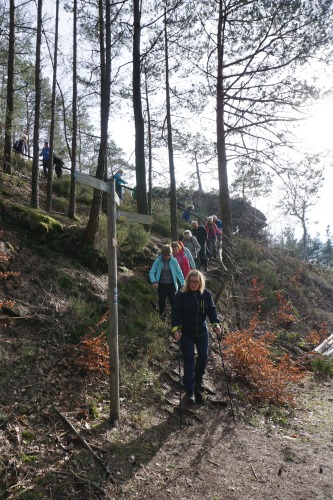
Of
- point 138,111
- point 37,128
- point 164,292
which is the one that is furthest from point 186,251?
point 138,111

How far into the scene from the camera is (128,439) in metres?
4.05

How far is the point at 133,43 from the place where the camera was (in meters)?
11.9

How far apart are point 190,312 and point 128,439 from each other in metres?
1.87

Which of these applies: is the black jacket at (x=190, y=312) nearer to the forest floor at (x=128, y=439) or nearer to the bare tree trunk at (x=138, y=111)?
the forest floor at (x=128, y=439)

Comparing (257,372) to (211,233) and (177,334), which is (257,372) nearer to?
(177,334)

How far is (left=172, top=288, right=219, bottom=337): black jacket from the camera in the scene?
17.1 feet

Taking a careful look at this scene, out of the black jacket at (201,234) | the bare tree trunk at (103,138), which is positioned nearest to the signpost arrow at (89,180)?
the bare tree trunk at (103,138)

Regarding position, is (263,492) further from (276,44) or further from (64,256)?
(276,44)

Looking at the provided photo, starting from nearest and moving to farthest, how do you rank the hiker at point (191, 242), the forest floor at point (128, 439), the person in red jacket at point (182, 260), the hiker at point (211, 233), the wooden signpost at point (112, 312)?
1. the forest floor at point (128, 439)
2. the wooden signpost at point (112, 312)
3. the person in red jacket at point (182, 260)
4. the hiker at point (191, 242)
5. the hiker at point (211, 233)

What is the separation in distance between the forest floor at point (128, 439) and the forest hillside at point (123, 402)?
0.6 inches

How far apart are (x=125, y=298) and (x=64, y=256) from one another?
1553 mm

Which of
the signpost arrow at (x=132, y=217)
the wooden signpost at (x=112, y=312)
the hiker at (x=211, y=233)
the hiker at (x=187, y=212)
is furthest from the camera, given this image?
the hiker at (x=187, y=212)

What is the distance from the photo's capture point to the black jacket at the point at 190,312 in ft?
17.1

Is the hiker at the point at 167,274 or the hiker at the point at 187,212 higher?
the hiker at the point at 187,212
